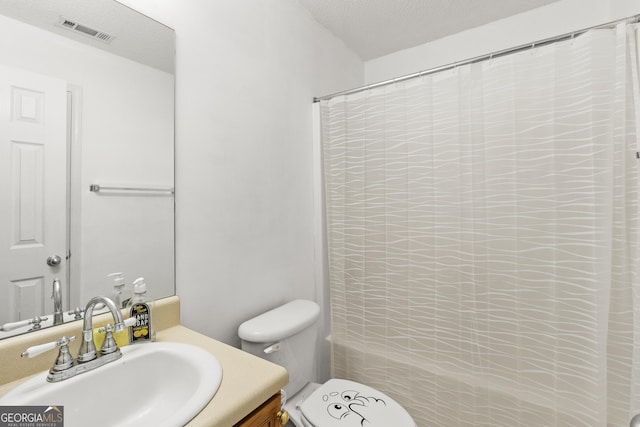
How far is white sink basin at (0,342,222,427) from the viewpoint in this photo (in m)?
0.67

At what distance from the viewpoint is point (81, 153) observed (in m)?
0.89

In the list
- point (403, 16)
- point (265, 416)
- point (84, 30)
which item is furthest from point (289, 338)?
point (403, 16)

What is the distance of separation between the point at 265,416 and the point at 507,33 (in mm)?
2368

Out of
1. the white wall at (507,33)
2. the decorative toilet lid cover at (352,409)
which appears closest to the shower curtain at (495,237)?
the decorative toilet lid cover at (352,409)

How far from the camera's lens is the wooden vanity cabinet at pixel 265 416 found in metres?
0.70

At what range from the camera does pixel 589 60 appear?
3.62ft

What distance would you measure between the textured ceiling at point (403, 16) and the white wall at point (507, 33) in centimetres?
5

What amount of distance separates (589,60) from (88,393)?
6.18 feet

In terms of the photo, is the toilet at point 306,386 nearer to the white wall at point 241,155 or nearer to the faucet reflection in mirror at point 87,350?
the white wall at point 241,155

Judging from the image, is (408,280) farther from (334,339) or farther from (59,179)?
(59,179)

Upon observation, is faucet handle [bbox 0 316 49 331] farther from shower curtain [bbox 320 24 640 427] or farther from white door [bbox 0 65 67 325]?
shower curtain [bbox 320 24 640 427]

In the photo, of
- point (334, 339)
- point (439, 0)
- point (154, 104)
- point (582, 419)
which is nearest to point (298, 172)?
point (154, 104)

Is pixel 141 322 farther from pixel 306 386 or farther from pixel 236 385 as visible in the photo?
pixel 306 386

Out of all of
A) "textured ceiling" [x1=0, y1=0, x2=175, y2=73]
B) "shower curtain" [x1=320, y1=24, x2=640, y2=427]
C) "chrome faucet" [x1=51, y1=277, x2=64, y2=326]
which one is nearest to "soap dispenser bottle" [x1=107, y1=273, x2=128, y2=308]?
"chrome faucet" [x1=51, y1=277, x2=64, y2=326]
